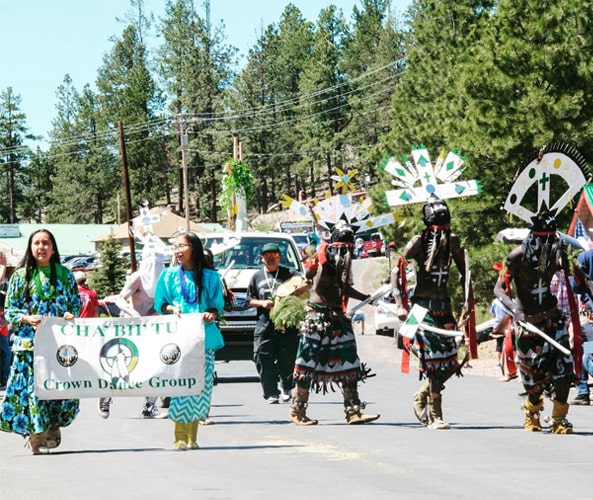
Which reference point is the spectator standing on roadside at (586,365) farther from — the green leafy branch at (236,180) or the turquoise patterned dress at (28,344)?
the green leafy branch at (236,180)

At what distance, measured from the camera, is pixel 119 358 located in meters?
10.8

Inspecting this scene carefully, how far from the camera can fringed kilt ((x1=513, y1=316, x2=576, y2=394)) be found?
37.3ft

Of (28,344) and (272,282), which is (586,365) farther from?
(28,344)

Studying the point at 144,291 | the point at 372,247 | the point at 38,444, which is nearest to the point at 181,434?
the point at 38,444

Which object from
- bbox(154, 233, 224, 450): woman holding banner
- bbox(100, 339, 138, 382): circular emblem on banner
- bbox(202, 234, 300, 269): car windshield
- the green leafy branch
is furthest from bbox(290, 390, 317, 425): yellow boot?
the green leafy branch

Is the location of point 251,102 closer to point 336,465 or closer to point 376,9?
point 376,9

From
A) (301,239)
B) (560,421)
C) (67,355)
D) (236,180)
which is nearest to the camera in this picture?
(67,355)

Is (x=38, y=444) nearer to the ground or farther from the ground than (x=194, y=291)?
nearer to the ground

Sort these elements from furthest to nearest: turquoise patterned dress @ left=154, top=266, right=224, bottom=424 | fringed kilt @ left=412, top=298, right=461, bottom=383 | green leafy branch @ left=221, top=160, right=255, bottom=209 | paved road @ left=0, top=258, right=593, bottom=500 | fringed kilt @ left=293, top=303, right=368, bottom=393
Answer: green leafy branch @ left=221, top=160, right=255, bottom=209 → fringed kilt @ left=293, top=303, right=368, bottom=393 → fringed kilt @ left=412, top=298, right=461, bottom=383 → turquoise patterned dress @ left=154, top=266, right=224, bottom=424 → paved road @ left=0, top=258, right=593, bottom=500

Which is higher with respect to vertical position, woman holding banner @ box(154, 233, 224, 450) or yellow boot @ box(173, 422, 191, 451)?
woman holding banner @ box(154, 233, 224, 450)

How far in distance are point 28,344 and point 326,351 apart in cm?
316

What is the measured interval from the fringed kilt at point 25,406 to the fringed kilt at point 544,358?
3968 millimetres

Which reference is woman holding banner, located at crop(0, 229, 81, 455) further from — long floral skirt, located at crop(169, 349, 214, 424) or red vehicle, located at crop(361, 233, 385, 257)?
red vehicle, located at crop(361, 233, 385, 257)

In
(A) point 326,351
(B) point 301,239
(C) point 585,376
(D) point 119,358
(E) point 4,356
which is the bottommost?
(C) point 585,376
